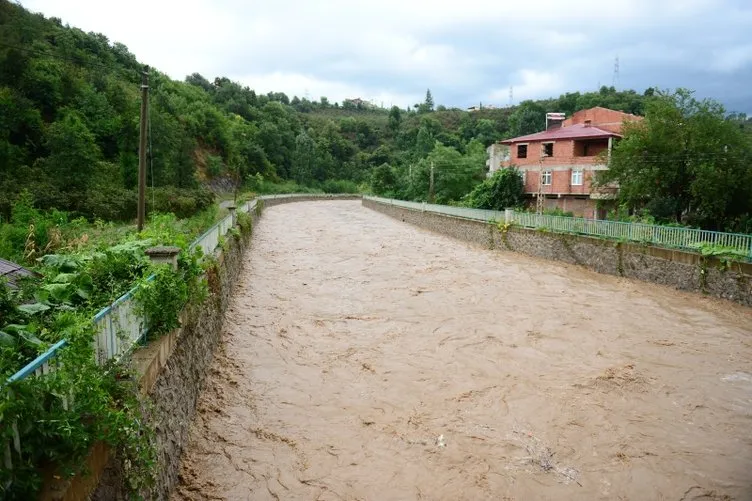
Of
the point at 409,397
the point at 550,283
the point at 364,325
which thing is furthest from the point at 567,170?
the point at 409,397

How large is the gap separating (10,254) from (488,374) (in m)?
12.1

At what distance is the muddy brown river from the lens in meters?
6.07

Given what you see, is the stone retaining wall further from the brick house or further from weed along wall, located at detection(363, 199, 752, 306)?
A: the brick house

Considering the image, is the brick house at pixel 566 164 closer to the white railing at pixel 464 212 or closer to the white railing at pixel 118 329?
the white railing at pixel 464 212

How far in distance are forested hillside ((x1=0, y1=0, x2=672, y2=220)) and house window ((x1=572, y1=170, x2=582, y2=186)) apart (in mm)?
12037

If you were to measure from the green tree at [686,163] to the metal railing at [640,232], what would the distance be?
13.7 feet

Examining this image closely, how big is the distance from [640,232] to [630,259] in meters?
1.05

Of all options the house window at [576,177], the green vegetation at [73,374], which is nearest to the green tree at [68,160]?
the green vegetation at [73,374]

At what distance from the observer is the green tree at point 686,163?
20344 mm

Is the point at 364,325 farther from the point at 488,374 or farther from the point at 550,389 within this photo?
the point at 550,389

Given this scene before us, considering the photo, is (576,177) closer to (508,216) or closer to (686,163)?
(508,216)

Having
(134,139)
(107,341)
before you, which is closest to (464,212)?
(107,341)

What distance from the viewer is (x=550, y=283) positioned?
17484mm

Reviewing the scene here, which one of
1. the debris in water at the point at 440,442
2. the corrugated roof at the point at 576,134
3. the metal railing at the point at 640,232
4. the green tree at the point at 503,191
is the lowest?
the debris in water at the point at 440,442
